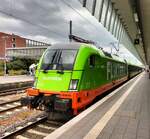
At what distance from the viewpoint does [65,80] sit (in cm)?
924

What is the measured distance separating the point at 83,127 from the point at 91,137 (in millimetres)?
833

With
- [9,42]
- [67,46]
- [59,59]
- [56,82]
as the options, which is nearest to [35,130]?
[56,82]

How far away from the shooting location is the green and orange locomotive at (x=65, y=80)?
8859 millimetres

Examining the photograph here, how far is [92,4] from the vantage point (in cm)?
1347

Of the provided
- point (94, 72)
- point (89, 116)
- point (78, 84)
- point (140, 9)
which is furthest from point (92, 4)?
point (89, 116)

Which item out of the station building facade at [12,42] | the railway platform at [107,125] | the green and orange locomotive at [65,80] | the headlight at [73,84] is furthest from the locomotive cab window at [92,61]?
the station building facade at [12,42]

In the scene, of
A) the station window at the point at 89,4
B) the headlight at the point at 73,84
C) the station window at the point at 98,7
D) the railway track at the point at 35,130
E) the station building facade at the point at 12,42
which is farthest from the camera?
the station building facade at the point at 12,42

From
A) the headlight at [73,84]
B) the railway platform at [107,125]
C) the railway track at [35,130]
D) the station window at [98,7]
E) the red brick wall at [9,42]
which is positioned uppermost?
the red brick wall at [9,42]

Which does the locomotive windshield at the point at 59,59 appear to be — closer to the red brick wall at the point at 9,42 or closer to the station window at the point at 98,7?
the station window at the point at 98,7

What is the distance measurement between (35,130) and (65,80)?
1.92 m

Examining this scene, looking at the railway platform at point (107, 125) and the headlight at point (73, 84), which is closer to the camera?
the railway platform at point (107, 125)

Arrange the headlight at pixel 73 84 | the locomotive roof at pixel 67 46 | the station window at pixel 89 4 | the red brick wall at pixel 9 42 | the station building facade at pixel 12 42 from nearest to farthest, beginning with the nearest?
the headlight at pixel 73 84 < the locomotive roof at pixel 67 46 < the station window at pixel 89 4 < the station building facade at pixel 12 42 < the red brick wall at pixel 9 42

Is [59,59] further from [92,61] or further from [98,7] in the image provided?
[98,7]

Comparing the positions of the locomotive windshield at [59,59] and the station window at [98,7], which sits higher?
the station window at [98,7]
